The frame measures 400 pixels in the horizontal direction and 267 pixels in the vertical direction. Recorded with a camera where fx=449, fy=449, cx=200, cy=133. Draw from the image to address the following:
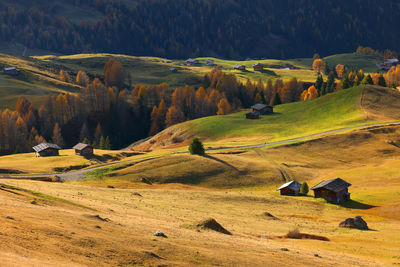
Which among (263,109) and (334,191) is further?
(263,109)

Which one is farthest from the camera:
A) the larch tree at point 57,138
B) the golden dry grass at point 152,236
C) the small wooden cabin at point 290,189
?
the larch tree at point 57,138

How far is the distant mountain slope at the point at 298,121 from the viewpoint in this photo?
5812 inches

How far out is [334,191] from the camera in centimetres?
8331

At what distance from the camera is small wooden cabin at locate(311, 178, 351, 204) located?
8406 cm

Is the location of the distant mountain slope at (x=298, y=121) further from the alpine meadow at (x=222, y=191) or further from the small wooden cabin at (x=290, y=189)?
the small wooden cabin at (x=290, y=189)

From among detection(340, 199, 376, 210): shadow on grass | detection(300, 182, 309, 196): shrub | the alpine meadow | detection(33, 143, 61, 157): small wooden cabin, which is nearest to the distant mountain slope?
the alpine meadow

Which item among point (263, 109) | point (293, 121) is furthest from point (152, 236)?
point (263, 109)

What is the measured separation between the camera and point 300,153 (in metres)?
123

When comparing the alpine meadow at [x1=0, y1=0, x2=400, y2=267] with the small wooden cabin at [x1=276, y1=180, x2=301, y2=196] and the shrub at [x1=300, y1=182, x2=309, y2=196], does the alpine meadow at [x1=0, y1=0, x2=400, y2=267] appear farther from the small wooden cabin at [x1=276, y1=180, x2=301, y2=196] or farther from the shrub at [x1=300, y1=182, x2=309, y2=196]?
the small wooden cabin at [x1=276, y1=180, x2=301, y2=196]

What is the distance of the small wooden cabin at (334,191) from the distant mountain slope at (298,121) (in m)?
49.6

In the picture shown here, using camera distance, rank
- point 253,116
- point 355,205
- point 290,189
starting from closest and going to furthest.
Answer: point 355,205
point 290,189
point 253,116

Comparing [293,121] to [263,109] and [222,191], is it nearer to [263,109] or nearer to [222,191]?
[263,109]

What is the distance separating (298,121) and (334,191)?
81570 millimetres

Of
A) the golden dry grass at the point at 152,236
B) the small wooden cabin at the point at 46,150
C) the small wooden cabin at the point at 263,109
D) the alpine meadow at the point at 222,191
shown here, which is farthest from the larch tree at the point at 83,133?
the golden dry grass at the point at 152,236
